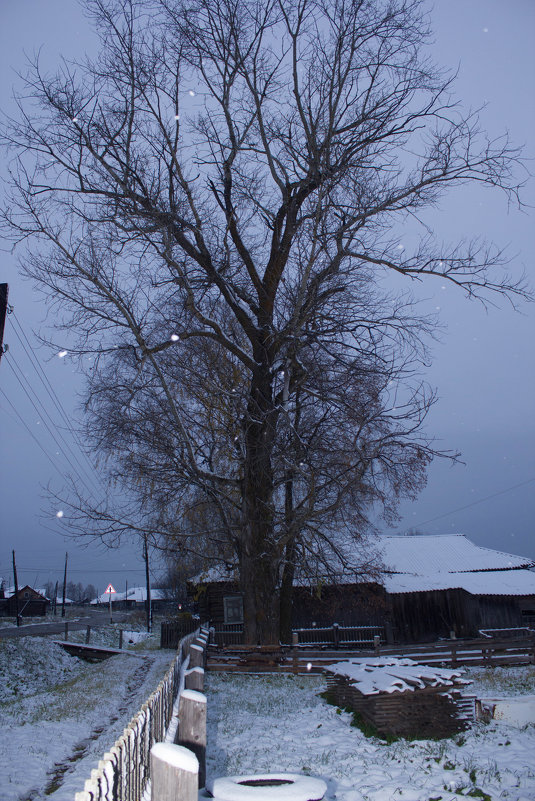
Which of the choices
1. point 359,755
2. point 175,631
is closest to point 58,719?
point 359,755

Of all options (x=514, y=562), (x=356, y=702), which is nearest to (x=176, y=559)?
(x=356, y=702)

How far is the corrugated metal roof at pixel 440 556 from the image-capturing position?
28.7 metres

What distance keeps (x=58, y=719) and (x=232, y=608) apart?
16.8m

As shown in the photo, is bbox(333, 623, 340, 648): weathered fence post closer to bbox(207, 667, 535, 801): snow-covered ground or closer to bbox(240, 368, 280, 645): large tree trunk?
bbox(240, 368, 280, 645): large tree trunk

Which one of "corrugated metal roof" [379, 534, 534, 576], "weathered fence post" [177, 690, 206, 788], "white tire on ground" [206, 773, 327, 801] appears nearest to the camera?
"white tire on ground" [206, 773, 327, 801]

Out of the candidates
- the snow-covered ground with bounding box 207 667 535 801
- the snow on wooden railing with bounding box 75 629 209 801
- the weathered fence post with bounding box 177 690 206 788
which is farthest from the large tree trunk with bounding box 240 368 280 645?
the snow on wooden railing with bounding box 75 629 209 801

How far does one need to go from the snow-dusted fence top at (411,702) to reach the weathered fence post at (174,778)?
6.23m

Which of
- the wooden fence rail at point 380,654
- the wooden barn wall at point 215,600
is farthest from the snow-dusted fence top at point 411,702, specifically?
the wooden barn wall at point 215,600

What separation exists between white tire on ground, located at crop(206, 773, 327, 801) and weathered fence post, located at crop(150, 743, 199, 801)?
619 mm

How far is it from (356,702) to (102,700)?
5.77 metres

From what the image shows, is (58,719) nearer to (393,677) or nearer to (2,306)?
(393,677)

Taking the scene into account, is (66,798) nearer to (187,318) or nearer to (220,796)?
(220,796)

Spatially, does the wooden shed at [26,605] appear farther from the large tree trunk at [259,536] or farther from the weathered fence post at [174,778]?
the weathered fence post at [174,778]

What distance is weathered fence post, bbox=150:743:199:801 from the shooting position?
2830mm
